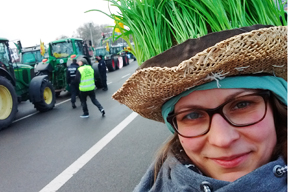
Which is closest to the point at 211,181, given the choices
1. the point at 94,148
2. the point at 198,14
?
the point at 198,14

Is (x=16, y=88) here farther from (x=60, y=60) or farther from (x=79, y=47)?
(x=79, y=47)

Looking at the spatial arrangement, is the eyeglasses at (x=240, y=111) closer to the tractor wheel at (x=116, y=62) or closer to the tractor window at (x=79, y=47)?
the tractor window at (x=79, y=47)

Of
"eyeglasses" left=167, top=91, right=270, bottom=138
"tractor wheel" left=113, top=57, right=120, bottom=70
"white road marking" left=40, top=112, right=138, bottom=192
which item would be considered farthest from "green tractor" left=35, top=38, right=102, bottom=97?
"eyeglasses" left=167, top=91, right=270, bottom=138

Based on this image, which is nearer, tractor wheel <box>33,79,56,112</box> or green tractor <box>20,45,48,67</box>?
tractor wheel <box>33,79,56,112</box>

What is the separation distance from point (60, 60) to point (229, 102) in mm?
12172

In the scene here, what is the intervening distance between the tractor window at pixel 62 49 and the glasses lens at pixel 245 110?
12.6 m

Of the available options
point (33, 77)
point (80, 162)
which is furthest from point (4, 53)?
point (80, 162)

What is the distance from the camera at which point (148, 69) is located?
1.11 metres

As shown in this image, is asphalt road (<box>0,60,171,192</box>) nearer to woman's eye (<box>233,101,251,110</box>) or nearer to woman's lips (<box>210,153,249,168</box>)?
woman's lips (<box>210,153,249,168</box>)

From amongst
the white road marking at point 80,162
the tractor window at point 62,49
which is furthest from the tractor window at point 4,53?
the tractor window at point 62,49

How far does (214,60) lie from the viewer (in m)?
0.99

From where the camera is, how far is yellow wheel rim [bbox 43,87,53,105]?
31.8ft

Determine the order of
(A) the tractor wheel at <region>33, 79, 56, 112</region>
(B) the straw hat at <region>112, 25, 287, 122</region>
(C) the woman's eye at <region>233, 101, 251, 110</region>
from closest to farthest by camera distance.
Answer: (B) the straw hat at <region>112, 25, 287, 122</region>, (C) the woman's eye at <region>233, 101, 251, 110</region>, (A) the tractor wheel at <region>33, 79, 56, 112</region>

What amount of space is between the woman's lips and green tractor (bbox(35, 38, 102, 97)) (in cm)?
1101
